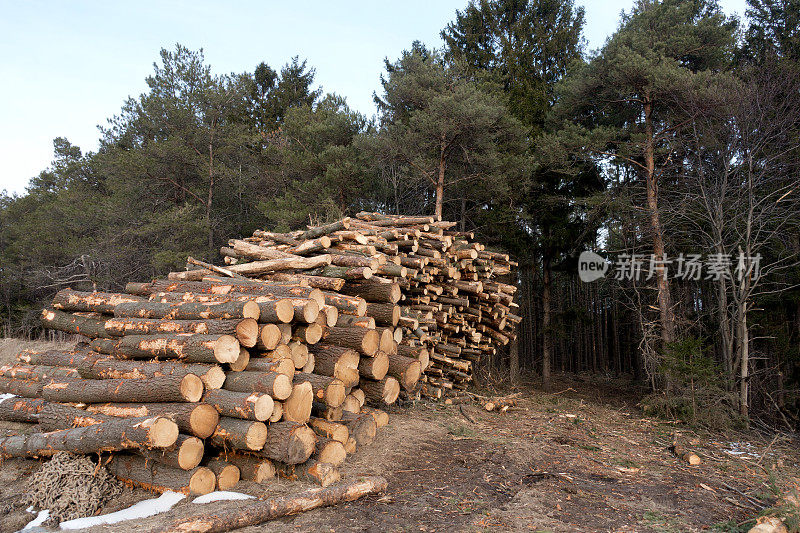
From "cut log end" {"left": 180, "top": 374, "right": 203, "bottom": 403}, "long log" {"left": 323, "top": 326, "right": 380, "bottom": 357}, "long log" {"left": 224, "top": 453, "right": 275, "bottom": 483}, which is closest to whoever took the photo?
"cut log end" {"left": 180, "top": 374, "right": 203, "bottom": 403}

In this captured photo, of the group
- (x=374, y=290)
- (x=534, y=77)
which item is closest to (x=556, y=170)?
(x=534, y=77)

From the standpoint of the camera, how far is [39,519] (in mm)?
4180

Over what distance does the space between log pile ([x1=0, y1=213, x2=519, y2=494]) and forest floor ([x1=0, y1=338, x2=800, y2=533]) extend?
32 centimetres

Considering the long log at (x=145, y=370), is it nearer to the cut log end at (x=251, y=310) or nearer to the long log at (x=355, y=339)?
the cut log end at (x=251, y=310)

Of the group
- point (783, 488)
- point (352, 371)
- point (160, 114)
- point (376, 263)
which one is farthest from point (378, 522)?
point (160, 114)

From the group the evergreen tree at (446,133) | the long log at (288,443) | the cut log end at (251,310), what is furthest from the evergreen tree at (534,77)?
the long log at (288,443)

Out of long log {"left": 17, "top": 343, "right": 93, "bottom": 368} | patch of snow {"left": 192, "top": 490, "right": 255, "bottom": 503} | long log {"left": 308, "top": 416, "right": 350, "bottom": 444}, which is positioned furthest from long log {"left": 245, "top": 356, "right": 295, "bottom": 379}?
long log {"left": 17, "top": 343, "right": 93, "bottom": 368}

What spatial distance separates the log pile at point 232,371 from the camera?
4.55m

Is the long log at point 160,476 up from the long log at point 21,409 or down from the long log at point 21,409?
down

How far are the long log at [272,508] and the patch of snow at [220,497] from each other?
0.19 meters

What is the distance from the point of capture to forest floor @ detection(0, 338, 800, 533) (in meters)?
4.18

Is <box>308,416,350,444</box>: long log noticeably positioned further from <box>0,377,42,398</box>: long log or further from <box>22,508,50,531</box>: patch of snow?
<box>0,377,42,398</box>: long log

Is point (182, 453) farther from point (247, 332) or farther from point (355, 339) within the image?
point (355, 339)

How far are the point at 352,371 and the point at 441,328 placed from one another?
4.08 meters
